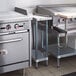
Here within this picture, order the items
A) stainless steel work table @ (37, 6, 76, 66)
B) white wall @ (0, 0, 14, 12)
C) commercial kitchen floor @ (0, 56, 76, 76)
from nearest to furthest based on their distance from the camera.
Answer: stainless steel work table @ (37, 6, 76, 66), commercial kitchen floor @ (0, 56, 76, 76), white wall @ (0, 0, 14, 12)

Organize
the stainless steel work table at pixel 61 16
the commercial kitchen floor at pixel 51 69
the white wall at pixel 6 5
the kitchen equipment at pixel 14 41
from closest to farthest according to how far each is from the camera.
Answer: the kitchen equipment at pixel 14 41 < the stainless steel work table at pixel 61 16 < the commercial kitchen floor at pixel 51 69 < the white wall at pixel 6 5

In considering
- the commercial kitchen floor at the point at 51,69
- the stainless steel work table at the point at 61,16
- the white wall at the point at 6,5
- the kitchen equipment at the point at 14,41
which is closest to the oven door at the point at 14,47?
the kitchen equipment at the point at 14,41

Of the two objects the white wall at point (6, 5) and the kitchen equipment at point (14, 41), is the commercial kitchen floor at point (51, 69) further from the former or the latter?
the white wall at point (6, 5)

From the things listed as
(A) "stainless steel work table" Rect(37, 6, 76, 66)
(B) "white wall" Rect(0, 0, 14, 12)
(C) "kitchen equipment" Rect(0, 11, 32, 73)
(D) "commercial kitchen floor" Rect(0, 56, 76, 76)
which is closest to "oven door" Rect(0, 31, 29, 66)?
(C) "kitchen equipment" Rect(0, 11, 32, 73)

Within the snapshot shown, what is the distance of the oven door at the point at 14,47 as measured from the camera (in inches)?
90.7

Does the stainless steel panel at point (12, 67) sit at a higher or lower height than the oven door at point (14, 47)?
lower

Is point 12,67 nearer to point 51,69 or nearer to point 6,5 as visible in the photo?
point 51,69

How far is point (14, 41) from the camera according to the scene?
234 centimetres

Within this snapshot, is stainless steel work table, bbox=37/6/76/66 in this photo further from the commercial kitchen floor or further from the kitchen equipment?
the kitchen equipment

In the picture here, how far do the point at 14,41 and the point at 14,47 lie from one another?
0.27 ft

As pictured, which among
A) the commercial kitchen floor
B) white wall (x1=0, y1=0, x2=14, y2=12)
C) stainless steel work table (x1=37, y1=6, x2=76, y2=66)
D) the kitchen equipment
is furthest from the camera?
white wall (x1=0, y1=0, x2=14, y2=12)

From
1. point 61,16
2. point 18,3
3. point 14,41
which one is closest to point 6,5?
point 18,3

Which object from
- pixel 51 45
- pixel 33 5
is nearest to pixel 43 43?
pixel 51 45

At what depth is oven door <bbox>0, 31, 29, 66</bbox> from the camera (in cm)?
230
